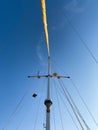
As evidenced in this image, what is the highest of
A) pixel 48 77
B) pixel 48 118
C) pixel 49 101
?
pixel 48 77

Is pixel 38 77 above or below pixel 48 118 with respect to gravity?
above

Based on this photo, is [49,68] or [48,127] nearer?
[48,127]

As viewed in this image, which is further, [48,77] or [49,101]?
[48,77]

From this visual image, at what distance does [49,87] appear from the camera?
39.3m

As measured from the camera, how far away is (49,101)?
33.4 meters

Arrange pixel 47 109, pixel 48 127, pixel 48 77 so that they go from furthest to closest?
1. pixel 48 77
2. pixel 47 109
3. pixel 48 127

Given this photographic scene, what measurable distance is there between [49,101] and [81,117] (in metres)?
7.04

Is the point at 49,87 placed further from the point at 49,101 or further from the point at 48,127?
the point at 48,127

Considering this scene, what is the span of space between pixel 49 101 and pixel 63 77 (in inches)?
374

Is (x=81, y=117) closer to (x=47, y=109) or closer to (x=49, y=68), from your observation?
(x=47, y=109)

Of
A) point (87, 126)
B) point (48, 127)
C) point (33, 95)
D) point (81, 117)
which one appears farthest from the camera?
point (33, 95)

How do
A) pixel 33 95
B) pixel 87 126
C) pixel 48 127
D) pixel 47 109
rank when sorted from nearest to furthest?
pixel 87 126, pixel 48 127, pixel 47 109, pixel 33 95

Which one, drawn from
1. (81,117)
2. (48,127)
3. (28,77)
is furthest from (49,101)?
(28,77)

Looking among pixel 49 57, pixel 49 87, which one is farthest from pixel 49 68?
pixel 49 87
